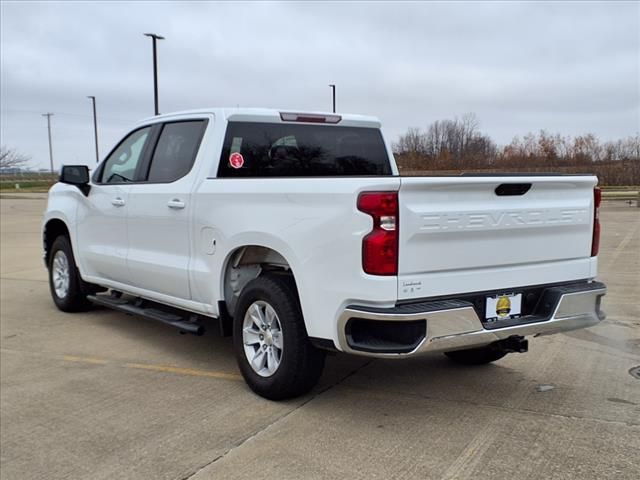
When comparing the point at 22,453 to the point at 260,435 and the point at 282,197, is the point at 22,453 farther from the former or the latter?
the point at 282,197

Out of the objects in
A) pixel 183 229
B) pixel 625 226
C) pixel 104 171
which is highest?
pixel 104 171

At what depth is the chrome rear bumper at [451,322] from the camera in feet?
11.6

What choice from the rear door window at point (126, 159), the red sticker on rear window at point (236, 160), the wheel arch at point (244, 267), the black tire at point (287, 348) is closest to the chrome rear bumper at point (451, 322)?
the black tire at point (287, 348)

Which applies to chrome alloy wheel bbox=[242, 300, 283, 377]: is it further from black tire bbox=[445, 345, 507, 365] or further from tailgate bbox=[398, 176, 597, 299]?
black tire bbox=[445, 345, 507, 365]

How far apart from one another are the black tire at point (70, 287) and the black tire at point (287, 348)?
3.36 metres

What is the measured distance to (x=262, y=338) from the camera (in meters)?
4.42

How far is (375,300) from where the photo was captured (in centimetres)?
356

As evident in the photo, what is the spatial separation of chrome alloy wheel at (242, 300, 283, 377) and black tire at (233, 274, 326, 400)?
0.14 feet

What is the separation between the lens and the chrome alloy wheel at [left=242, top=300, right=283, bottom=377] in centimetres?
430

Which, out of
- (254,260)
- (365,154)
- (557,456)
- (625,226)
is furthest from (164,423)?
(625,226)

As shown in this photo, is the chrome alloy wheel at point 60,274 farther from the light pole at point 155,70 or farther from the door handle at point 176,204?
the light pole at point 155,70

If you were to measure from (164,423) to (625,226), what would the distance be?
16059mm

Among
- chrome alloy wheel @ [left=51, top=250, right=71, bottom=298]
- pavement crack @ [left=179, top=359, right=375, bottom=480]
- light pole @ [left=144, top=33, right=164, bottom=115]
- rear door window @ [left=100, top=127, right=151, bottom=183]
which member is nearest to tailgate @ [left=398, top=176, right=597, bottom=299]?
pavement crack @ [left=179, top=359, right=375, bottom=480]

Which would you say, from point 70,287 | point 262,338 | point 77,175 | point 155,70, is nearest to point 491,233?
point 262,338
